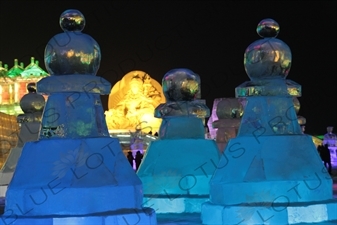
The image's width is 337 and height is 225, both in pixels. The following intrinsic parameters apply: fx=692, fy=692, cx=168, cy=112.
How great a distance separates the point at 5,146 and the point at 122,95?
2171cm

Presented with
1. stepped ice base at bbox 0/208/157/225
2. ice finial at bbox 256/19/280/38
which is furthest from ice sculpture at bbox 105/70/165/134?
stepped ice base at bbox 0/208/157/225

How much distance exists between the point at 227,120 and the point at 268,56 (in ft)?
18.8

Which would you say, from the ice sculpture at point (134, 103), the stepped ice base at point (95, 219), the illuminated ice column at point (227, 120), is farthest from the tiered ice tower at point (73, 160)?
the ice sculpture at point (134, 103)

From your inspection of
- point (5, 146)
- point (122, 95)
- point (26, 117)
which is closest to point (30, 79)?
point (122, 95)

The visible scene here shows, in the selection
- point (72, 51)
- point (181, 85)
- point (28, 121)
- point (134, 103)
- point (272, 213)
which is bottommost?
point (134, 103)

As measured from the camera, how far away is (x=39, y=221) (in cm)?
716

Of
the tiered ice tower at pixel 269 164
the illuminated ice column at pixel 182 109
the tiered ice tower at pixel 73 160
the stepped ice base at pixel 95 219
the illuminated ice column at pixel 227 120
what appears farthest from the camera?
the illuminated ice column at pixel 227 120

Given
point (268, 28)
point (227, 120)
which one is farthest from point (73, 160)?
point (227, 120)

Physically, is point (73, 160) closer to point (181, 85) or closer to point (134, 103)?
point (181, 85)

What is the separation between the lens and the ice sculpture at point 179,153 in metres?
10.6

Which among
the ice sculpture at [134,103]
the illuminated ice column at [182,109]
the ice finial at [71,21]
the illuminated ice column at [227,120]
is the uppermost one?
the ice finial at [71,21]

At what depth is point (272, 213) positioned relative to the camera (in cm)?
847

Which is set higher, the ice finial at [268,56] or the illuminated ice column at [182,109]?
the ice finial at [268,56]

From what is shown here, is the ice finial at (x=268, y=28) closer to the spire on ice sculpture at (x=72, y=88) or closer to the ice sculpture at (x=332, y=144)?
the spire on ice sculpture at (x=72, y=88)
